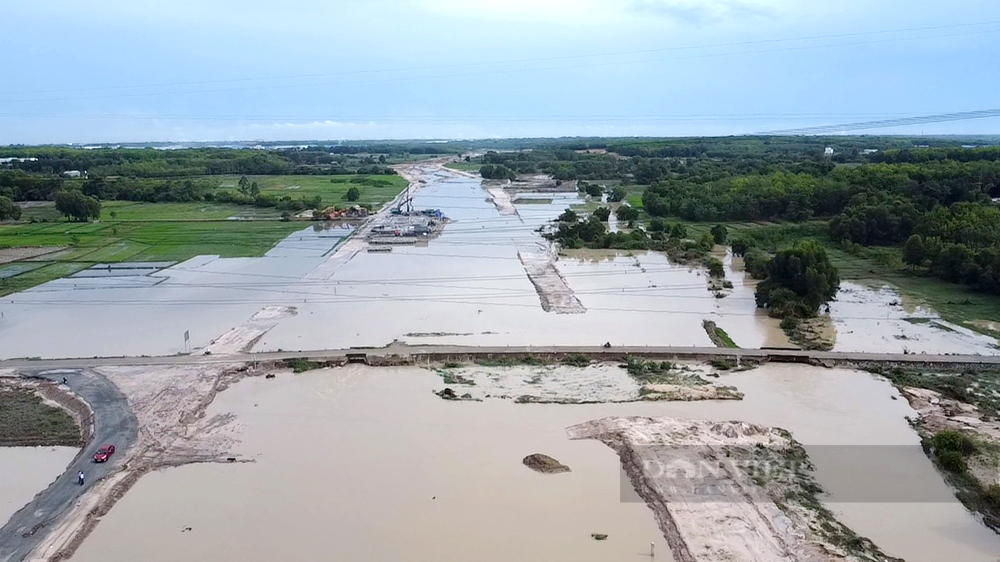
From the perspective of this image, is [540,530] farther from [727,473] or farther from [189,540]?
[189,540]

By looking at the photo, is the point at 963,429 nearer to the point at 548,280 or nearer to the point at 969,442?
the point at 969,442

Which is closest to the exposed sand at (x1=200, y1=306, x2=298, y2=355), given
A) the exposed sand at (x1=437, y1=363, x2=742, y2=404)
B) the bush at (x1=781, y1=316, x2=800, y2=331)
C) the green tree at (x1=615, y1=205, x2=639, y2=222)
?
the exposed sand at (x1=437, y1=363, x2=742, y2=404)

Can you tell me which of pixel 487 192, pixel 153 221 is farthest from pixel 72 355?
pixel 487 192

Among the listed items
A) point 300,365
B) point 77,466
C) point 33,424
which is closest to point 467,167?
point 300,365

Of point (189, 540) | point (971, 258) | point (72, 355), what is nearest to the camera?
point (189, 540)

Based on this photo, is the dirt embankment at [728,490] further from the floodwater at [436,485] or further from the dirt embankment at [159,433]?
the dirt embankment at [159,433]

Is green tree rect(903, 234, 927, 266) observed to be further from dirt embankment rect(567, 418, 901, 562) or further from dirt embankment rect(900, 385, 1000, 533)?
dirt embankment rect(567, 418, 901, 562)

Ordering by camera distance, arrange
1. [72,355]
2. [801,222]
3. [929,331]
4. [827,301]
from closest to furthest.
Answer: [72,355] → [929,331] → [827,301] → [801,222]
